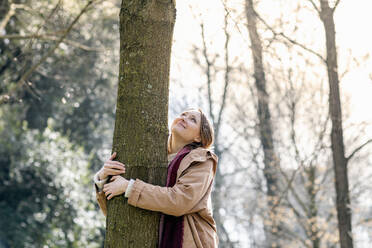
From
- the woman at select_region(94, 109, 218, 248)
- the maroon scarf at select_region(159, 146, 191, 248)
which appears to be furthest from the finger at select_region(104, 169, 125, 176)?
the maroon scarf at select_region(159, 146, 191, 248)

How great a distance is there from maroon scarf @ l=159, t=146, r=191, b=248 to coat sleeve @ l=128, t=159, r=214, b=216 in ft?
0.27

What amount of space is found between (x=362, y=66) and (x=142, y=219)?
14.0 feet

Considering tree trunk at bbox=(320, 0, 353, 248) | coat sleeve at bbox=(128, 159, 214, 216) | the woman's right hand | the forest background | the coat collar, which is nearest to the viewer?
coat sleeve at bbox=(128, 159, 214, 216)

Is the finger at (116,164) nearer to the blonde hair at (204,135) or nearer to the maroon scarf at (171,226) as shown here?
the maroon scarf at (171,226)

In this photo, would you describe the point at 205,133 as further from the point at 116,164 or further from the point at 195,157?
the point at 116,164

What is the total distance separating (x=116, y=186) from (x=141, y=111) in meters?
0.50

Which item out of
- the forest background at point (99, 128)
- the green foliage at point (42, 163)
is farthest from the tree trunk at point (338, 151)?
the green foliage at point (42, 163)

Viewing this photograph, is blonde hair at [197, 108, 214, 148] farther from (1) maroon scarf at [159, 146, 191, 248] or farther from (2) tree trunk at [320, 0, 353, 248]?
(2) tree trunk at [320, 0, 353, 248]

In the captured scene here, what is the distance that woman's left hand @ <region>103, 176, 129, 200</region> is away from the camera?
2.63 m

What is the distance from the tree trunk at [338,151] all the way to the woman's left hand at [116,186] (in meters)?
3.23

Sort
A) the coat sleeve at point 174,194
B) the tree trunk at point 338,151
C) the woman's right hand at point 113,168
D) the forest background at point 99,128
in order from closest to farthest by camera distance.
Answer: the coat sleeve at point 174,194
the woman's right hand at point 113,168
the tree trunk at point 338,151
the forest background at point 99,128

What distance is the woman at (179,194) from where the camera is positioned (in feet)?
8.57

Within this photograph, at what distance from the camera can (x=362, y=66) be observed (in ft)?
18.7

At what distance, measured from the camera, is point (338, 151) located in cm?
503
